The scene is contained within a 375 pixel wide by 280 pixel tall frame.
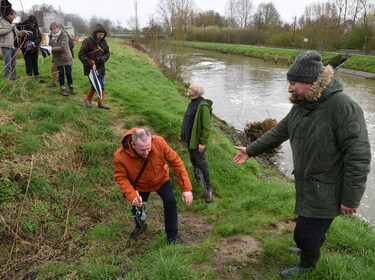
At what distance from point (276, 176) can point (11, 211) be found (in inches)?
224

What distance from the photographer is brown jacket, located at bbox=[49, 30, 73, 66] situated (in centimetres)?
670

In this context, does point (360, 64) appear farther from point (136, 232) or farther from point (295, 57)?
point (136, 232)

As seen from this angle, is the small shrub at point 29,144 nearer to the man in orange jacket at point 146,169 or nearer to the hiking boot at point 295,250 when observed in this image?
the man in orange jacket at point 146,169

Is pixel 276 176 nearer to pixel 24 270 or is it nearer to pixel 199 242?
pixel 199 242

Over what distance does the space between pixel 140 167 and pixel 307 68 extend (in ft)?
6.52

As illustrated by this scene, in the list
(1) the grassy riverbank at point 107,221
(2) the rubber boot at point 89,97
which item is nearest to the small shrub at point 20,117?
(1) the grassy riverbank at point 107,221

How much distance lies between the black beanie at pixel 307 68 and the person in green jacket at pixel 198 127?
2.27 meters

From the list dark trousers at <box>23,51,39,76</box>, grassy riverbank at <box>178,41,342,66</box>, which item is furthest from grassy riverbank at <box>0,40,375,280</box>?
grassy riverbank at <box>178,41,342,66</box>

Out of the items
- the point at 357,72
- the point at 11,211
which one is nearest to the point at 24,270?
the point at 11,211

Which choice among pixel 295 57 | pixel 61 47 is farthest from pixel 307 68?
pixel 295 57

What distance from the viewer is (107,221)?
409 cm

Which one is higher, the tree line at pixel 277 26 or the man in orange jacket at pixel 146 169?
the tree line at pixel 277 26

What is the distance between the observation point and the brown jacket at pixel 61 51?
22.0 feet

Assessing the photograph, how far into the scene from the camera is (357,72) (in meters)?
26.8
